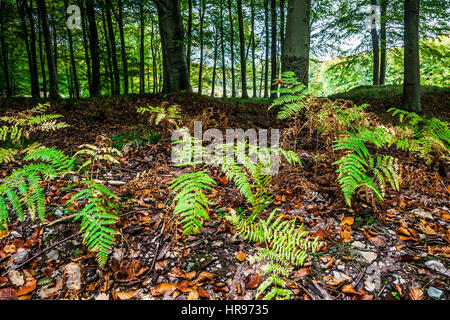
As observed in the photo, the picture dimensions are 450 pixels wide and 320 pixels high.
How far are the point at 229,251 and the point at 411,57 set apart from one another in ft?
25.4

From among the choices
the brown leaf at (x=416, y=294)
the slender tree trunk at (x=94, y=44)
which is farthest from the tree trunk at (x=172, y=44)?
the brown leaf at (x=416, y=294)

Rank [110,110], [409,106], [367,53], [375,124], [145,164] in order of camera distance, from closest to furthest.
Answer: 1. [375,124]
2. [145,164]
3. [110,110]
4. [409,106]
5. [367,53]

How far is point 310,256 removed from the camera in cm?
157

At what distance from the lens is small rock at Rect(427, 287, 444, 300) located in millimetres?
1231

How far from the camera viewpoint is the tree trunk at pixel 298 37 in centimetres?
410

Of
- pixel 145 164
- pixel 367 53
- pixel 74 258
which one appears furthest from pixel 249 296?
pixel 367 53

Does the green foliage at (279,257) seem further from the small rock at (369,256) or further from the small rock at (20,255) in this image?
the small rock at (20,255)

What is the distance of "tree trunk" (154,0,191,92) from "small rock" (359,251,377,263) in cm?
654

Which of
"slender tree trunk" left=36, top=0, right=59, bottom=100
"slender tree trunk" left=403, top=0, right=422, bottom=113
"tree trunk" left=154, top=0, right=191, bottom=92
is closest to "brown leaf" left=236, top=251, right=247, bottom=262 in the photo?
"tree trunk" left=154, top=0, right=191, bottom=92

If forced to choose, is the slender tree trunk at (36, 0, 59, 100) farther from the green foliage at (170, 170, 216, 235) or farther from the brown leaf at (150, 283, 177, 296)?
the brown leaf at (150, 283, 177, 296)

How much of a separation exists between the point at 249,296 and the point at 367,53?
16427 millimetres

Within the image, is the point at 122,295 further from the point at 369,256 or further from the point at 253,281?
the point at 369,256
